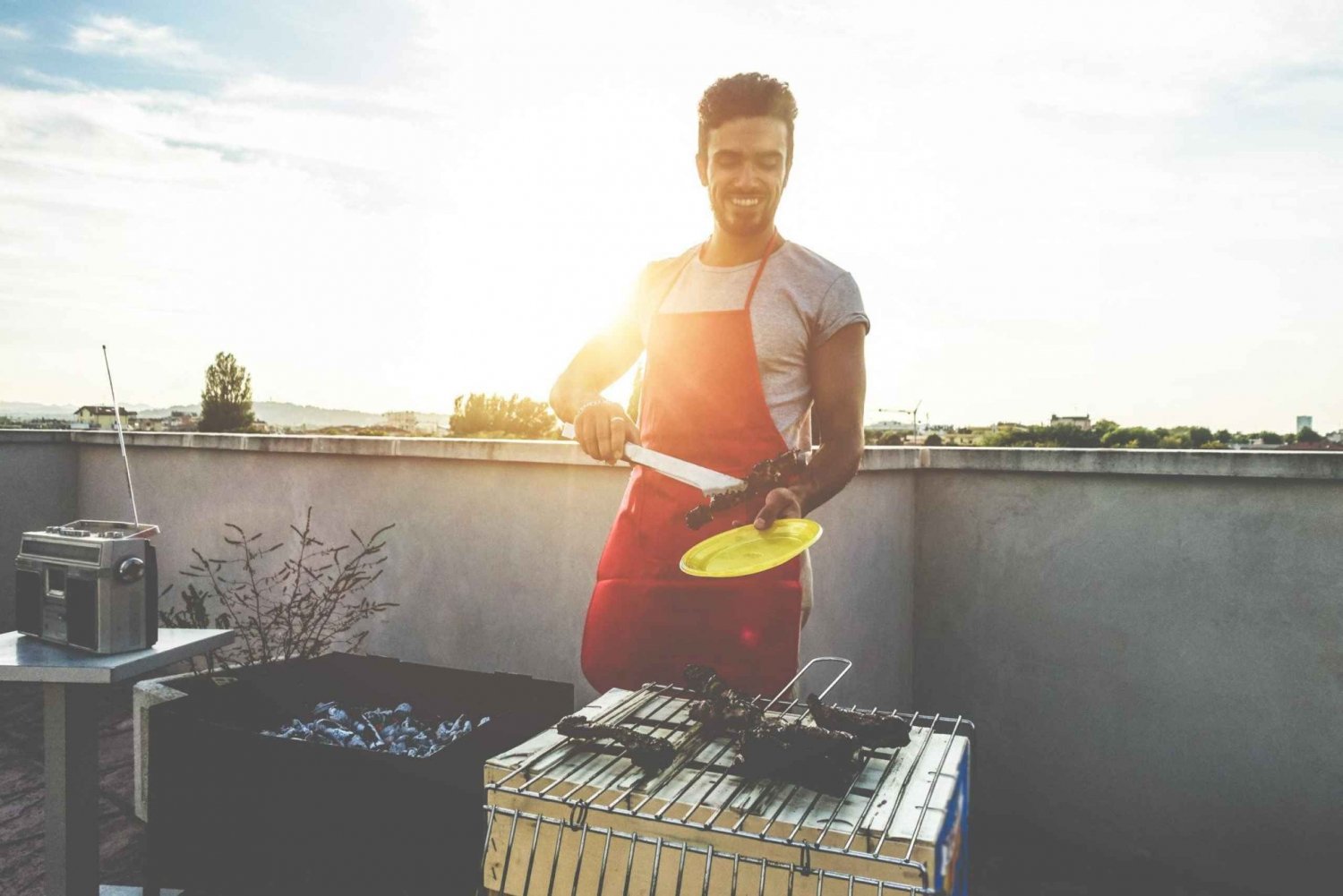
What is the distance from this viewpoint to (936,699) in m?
4.15

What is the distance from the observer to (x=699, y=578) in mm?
2066

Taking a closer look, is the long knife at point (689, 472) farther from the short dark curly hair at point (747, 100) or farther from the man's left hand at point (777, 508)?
the short dark curly hair at point (747, 100)

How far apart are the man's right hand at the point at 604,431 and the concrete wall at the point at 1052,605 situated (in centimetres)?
153

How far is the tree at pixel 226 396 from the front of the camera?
214 feet

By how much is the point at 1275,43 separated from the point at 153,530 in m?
4.55

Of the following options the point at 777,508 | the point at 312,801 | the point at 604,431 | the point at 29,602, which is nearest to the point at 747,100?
the point at 604,431

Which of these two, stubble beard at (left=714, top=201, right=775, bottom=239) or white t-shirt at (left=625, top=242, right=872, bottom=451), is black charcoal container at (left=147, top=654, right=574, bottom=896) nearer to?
white t-shirt at (left=625, top=242, right=872, bottom=451)

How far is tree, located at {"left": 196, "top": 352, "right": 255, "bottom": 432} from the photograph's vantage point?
214 ft

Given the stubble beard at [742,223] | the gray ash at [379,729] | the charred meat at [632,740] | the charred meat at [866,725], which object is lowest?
the gray ash at [379,729]

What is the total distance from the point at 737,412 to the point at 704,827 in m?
1.12

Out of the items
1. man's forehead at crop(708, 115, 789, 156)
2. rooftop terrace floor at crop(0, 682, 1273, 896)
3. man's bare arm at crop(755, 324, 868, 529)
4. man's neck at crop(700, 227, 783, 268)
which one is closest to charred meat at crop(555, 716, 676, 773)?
man's bare arm at crop(755, 324, 868, 529)

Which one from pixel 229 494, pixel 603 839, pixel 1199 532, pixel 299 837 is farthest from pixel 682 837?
pixel 229 494

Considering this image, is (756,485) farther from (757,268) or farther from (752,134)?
(752,134)

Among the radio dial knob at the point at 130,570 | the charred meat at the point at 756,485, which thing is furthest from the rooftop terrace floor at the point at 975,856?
the charred meat at the point at 756,485
